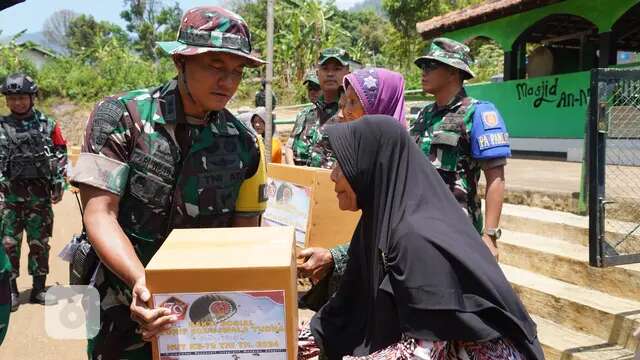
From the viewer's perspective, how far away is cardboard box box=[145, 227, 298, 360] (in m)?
1.35

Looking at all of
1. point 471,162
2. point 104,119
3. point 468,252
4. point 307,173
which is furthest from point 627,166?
point 104,119

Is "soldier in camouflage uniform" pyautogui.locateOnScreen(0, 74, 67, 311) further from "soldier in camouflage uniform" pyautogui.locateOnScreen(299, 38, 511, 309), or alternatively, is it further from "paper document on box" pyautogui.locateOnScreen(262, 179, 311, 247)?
"soldier in camouflage uniform" pyautogui.locateOnScreen(299, 38, 511, 309)

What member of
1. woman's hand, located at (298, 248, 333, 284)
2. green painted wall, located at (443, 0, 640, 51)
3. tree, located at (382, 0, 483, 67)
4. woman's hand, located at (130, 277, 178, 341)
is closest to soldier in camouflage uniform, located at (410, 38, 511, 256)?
woman's hand, located at (298, 248, 333, 284)

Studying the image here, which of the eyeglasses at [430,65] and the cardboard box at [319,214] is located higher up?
the eyeglasses at [430,65]

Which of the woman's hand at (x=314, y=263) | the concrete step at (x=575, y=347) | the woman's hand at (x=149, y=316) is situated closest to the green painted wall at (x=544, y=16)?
the concrete step at (x=575, y=347)

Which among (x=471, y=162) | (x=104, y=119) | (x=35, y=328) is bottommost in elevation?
(x=35, y=328)

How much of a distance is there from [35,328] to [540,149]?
8.04m

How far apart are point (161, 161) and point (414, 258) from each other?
33.6 inches

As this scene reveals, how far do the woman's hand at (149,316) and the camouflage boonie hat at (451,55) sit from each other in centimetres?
222

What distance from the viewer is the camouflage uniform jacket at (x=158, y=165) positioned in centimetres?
169

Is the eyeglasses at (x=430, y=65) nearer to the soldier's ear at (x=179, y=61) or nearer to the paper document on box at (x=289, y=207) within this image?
the paper document on box at (x=289, y=207)

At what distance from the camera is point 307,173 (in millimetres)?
3340

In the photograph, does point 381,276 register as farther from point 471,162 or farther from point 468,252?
point 471,162

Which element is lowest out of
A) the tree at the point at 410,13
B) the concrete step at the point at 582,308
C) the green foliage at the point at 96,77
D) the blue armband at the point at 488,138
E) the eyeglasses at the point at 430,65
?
the concrete step at the point at 582,308
